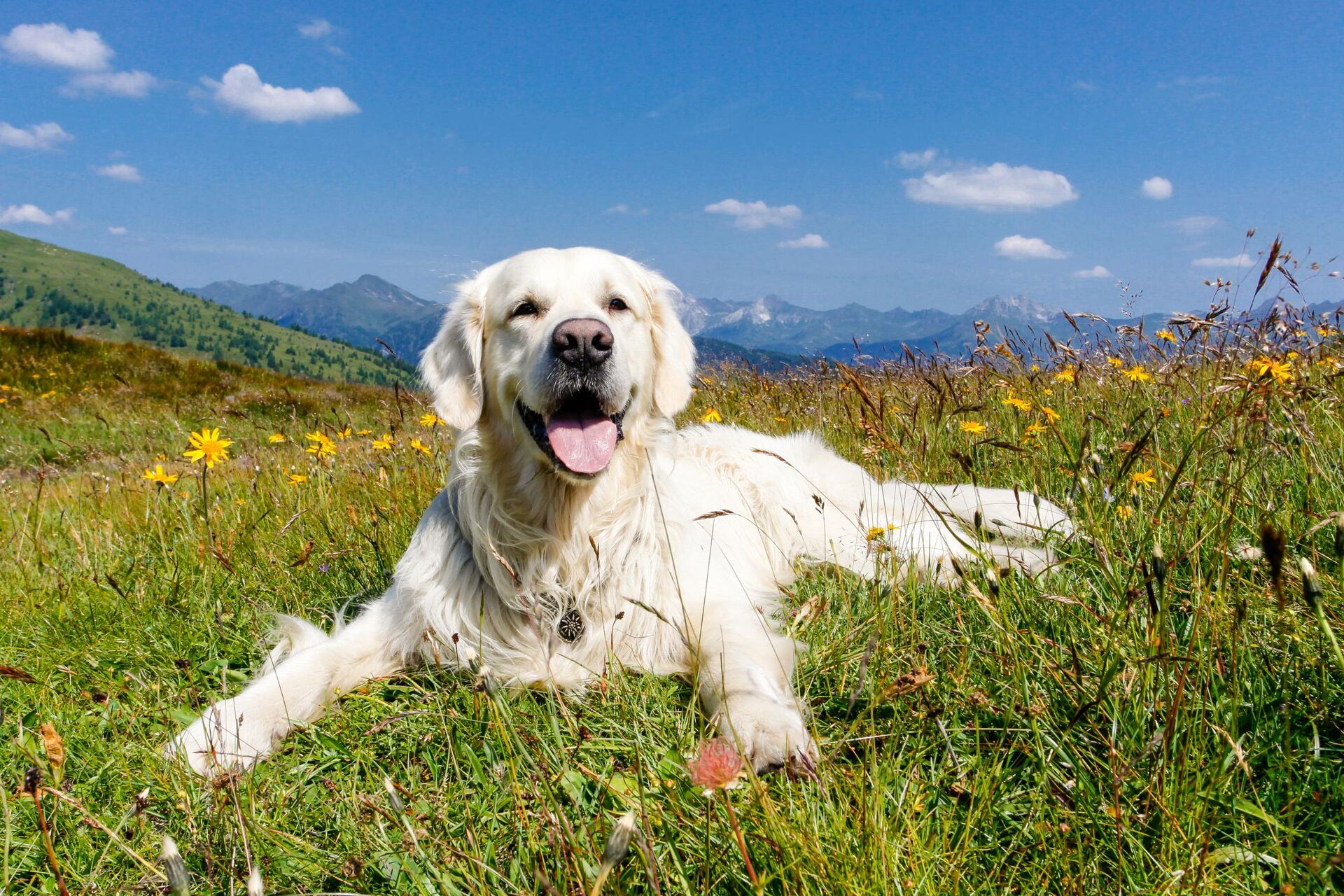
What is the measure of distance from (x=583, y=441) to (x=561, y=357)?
317mm

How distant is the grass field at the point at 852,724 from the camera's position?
4.17 feet

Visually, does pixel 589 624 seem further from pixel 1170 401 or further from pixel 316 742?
pixel 1170 401

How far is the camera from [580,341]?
2.61 meters

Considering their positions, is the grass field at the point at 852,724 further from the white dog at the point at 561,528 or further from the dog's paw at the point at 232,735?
the white dog at the point at 561,528

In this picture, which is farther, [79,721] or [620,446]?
[620,446]

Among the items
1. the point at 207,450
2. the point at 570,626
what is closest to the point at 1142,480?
the point at 570,626

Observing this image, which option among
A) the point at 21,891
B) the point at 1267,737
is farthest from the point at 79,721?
the point at 1267,737

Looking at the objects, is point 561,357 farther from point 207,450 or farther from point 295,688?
point 207,450


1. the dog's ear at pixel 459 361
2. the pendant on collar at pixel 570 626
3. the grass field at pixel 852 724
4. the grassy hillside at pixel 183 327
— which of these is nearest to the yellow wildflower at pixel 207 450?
the grass field at pixel 852 724

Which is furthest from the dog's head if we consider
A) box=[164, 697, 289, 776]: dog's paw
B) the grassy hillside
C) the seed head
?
the grassy hillside

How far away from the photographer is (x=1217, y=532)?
220 centimetres

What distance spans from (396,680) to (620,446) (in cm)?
117

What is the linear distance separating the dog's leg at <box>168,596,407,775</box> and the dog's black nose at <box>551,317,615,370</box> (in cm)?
115

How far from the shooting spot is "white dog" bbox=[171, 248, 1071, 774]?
2562mm
